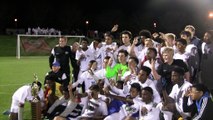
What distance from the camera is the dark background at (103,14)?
55.4 metres

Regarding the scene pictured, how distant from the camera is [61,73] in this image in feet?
34.7

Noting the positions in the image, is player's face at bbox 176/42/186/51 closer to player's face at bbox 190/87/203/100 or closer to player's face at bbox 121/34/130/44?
player's face at bbox 121/34/130/44

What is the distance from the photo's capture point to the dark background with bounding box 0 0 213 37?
55438mm

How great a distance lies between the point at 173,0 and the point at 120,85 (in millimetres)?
57169

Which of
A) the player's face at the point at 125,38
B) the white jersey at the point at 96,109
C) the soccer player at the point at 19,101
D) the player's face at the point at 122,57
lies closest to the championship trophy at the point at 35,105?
the soccer player at the point at 19,101

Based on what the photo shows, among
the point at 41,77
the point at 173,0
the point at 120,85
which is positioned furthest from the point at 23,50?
the point at 173,0

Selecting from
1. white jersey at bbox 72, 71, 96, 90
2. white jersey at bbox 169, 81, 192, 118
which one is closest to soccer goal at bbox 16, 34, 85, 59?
A: white jersey at bbox 72, 71, 96, 90

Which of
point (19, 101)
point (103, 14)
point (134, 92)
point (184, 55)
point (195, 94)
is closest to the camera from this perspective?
point (195, 94)

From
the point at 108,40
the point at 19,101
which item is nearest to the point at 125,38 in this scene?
the point at 108,40

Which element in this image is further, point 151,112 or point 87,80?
point 87,80

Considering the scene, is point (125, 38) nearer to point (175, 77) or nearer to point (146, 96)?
point (175, 77)

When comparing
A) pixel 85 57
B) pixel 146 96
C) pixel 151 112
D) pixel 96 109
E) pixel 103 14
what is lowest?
pixel 96 109

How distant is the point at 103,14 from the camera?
6203cm

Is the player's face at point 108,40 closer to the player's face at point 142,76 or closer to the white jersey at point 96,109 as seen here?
the white jersey at point 96,109
